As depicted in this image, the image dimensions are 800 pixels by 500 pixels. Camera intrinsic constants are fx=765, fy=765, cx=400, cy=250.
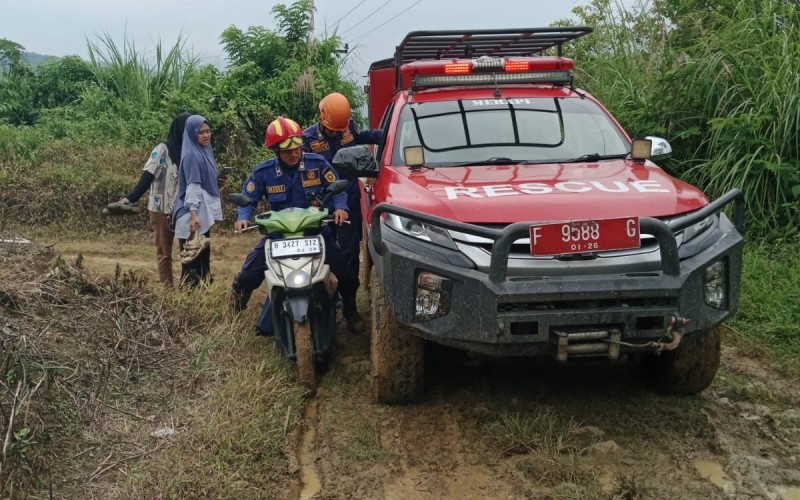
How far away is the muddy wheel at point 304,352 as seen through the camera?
4.37m

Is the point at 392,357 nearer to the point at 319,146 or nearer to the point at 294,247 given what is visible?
the point at 294,247

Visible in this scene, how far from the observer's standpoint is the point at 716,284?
3531 millimetres

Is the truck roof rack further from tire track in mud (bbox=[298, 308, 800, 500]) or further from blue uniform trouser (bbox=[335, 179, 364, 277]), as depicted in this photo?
tire track in mud (bbox=[298, 308, 800, 500])

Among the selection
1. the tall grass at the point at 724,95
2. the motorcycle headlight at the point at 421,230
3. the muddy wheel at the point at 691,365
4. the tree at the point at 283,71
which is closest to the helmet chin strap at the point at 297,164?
the motorcycle headlight at the point at 421,230

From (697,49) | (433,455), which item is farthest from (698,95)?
(433,455)

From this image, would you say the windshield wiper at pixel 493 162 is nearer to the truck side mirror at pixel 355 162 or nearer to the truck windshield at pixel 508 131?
the truck windshield at pixel 508 131

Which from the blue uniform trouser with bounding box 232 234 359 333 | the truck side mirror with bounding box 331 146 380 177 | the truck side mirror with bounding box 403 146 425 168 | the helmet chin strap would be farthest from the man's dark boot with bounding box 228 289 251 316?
the truck side mirror with bounding box 403 146 425 168

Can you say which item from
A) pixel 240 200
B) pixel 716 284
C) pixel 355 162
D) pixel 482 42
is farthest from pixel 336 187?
pixel 482 42

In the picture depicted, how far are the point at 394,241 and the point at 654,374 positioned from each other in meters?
1.71

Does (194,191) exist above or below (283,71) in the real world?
below

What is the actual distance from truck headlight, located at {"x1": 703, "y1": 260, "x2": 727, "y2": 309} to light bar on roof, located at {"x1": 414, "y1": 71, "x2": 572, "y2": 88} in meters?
2.01

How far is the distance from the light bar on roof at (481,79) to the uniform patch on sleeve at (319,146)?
131 centimetres

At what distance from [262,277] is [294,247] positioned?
2.67ft

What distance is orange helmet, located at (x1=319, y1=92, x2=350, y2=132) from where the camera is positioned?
19.5 ft
